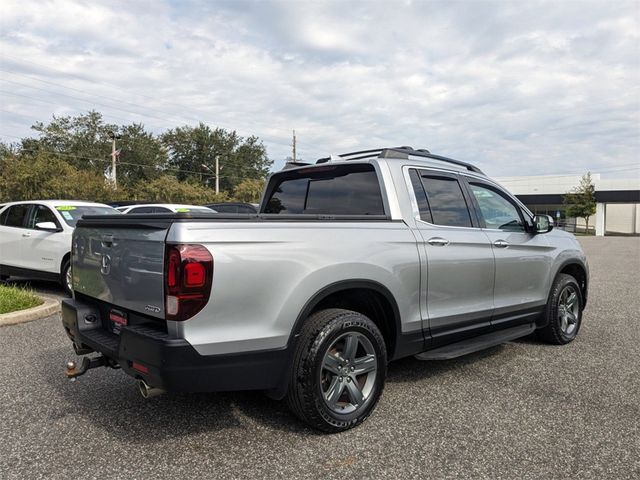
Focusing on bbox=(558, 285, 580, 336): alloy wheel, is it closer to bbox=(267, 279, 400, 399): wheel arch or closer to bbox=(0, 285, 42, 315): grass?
bbox=(267, 279, 400, 399): wheel arch

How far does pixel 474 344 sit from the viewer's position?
14.2 feet

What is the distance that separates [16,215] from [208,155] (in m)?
62.3

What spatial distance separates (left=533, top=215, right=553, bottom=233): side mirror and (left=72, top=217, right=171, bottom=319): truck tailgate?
381 centimetres

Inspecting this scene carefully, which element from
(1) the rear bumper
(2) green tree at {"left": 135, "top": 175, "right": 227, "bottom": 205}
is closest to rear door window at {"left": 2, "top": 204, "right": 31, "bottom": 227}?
(1) the rear bumper

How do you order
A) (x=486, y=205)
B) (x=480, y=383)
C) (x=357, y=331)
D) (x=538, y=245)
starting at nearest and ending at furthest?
(x=357, y=331), (x=480, y=383), (x=486, y=205), (x=538, y=245)

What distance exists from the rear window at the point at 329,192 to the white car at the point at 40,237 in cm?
476

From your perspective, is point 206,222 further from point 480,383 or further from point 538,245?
point 538,245

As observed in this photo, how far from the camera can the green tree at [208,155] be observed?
6838cm

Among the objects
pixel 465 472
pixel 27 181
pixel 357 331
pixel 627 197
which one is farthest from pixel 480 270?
pixel 627 197

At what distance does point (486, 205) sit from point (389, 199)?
1.35 meters

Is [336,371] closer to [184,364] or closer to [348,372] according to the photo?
[348,372]

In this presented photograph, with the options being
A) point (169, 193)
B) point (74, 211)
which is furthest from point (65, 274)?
point (169, 193)

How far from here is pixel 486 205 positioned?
4.83m

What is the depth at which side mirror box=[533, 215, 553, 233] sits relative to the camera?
17.0ft
